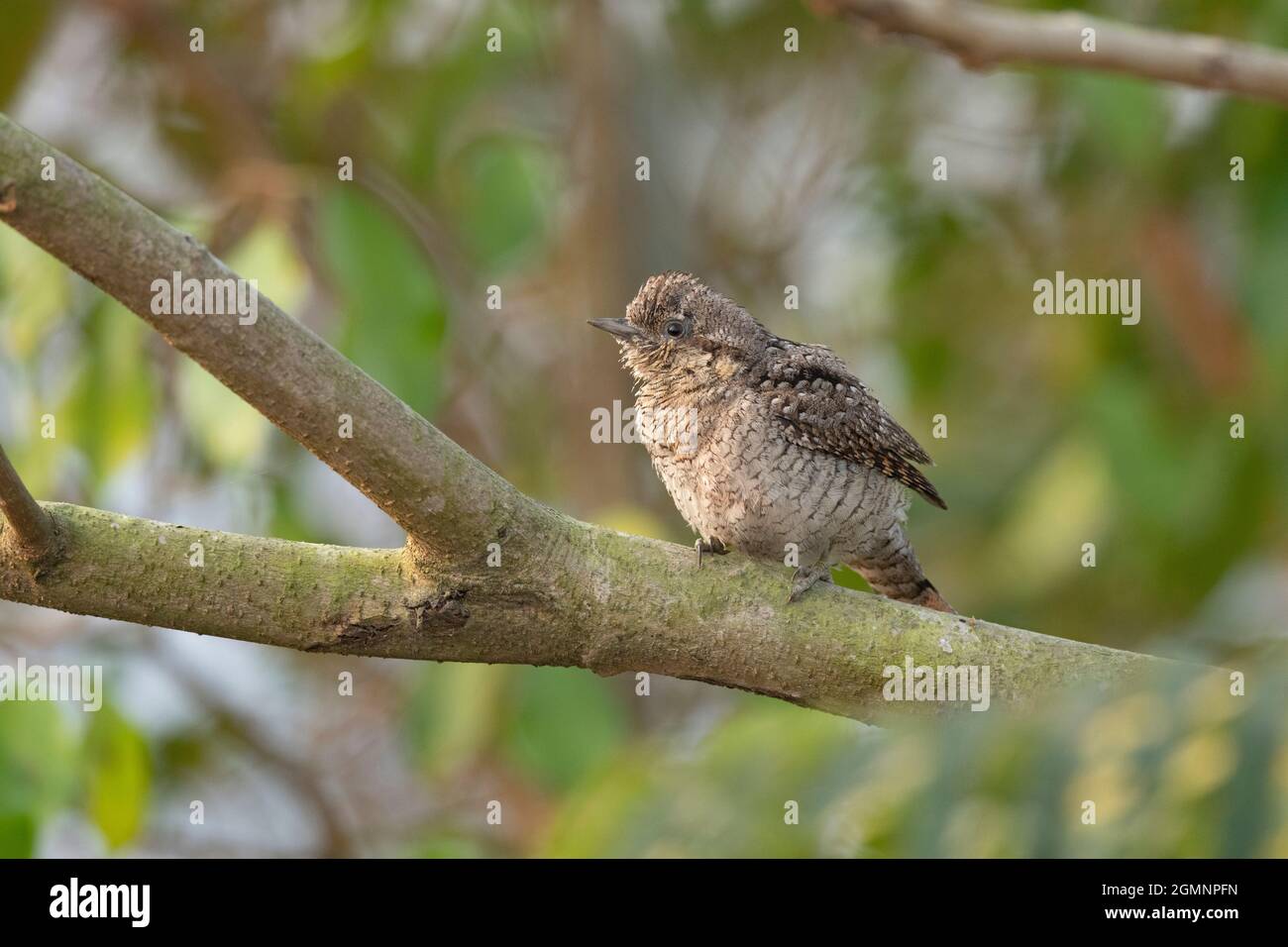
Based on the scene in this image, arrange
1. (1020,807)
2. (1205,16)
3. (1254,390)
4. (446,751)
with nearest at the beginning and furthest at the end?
(1020,807) → (446,751) → (1205,16) → (1254,390)

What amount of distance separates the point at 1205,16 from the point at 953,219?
5.19 feet

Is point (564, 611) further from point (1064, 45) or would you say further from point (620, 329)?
point (1064, 45)

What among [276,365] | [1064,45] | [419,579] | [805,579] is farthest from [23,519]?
[1064,45]

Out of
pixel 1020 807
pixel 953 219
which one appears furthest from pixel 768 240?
pixel 1020 807

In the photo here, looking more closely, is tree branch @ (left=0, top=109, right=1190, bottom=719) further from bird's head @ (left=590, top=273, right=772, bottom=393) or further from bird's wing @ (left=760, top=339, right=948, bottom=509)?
bird's head @ (left=590, top=273, right=772, bottom=393)

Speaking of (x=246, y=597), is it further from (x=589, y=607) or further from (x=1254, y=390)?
(x=1254, y=390)

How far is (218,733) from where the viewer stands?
6656mm

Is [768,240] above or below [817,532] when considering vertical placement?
above

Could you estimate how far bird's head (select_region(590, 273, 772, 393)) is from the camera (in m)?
3.70

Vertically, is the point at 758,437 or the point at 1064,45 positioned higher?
the point at 1064,45

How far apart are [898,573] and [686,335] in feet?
2.83

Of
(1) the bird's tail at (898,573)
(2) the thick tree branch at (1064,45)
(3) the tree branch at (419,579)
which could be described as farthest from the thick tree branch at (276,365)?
(2) the thick tree branch at (1064,45)

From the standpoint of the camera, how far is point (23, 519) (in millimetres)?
2398
